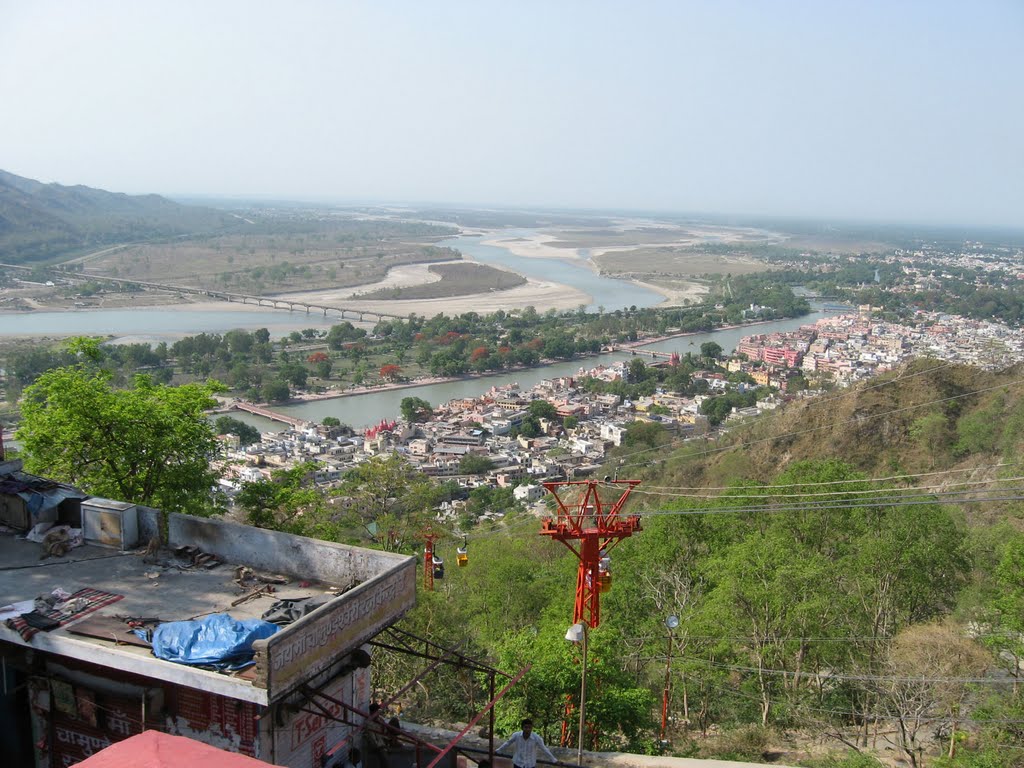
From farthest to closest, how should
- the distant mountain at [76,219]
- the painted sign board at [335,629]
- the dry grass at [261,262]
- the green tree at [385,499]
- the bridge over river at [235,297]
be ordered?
the distant mountain at [76,219] → the dry grass at [261,262] → the bridge over river at [235,297] → the green tree at [385,499] → the painted sign board at [335,629]

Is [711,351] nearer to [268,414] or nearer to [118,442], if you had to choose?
[268,414]

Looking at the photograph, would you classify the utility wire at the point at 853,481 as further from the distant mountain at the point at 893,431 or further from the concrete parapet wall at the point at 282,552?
the concrete parapet wall at the point at 282,552

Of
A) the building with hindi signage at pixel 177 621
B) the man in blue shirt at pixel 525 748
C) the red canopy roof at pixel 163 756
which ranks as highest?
the red canopy roof at pixel 163 756

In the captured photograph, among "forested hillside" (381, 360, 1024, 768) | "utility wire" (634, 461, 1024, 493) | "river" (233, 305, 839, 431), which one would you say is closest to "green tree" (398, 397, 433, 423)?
"river" (233, 305, 839, 431)

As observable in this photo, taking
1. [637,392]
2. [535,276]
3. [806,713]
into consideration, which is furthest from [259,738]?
[535,276]

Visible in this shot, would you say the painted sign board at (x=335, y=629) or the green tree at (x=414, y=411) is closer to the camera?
the painted sign board at (x=335, y=629)

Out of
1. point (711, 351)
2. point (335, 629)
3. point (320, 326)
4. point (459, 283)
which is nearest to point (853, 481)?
point (335, 629)

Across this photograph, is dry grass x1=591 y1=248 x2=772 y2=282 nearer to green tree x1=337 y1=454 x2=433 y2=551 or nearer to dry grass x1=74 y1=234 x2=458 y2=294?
dry grass x1=74 y1=234 x2=458 y2=294

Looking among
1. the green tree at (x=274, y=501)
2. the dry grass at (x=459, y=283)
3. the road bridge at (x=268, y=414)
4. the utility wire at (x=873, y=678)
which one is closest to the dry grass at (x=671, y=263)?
the dry grass at (x=459, y=283)
